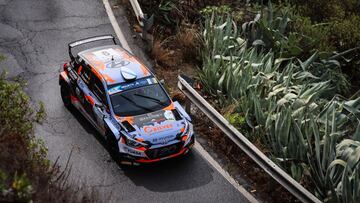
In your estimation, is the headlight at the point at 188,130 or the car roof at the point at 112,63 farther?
the car roof at the point at 112,63

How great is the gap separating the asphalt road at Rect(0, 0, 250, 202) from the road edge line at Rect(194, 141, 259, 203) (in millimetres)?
92

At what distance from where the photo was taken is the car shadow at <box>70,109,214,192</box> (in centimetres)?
1216

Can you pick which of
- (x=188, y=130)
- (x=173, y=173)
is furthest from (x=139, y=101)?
(x=173, y=173)

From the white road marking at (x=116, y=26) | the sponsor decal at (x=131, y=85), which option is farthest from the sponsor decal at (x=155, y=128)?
the white road marking at (x=116, y=26)

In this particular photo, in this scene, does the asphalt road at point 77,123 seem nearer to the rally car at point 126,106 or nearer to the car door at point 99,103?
the rally car at point 126,106

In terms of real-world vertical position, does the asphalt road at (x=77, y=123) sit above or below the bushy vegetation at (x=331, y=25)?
above

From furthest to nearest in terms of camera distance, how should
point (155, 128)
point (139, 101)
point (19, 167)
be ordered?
point (139, 101), point (155, 128), point (19, 167)

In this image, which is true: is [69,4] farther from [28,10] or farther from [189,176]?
[189,176]

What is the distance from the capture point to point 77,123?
547 inches

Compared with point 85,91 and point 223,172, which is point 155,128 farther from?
point 85,91

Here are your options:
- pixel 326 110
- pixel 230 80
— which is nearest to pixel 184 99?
pixel 230 80

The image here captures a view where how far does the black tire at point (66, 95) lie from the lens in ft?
46.7

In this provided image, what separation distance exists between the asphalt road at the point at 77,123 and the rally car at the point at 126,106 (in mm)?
357

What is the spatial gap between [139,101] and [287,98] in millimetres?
3220
